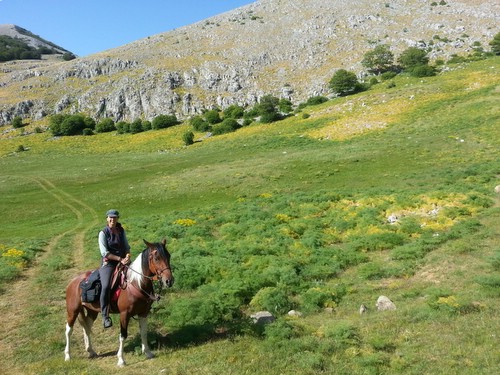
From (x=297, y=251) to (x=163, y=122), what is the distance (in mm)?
82654

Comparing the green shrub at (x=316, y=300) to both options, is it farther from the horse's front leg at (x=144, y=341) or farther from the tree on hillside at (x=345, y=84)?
the tree on hillside at (x=345, y=84)

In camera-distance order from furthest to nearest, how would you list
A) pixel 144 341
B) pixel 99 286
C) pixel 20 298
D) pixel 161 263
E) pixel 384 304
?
pixel 20 298 < pixel 384 304 < pixel 99 286 < pixel 144 341 < pixel 161 263

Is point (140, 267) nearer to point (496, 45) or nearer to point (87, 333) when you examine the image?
point (87, 333)

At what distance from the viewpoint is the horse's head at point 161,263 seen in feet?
32.3

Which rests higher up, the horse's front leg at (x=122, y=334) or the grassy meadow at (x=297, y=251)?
the horse's front leg at (x=122, y=334)

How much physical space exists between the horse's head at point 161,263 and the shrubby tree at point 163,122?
89.9 metres

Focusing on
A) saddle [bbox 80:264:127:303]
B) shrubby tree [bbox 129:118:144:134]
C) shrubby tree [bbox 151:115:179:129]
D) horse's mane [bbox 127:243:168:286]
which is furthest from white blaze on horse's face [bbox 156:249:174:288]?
shrubby tree [bbox 129:118:144:134]

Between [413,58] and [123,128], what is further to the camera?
[413,58]

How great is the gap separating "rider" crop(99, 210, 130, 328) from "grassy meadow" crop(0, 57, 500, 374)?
1.71m

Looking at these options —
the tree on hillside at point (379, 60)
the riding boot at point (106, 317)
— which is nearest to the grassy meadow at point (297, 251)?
the riding boot at point (106, 317)

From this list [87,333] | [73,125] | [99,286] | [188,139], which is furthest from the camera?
[73,125]

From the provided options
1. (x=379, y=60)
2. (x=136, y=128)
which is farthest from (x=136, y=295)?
(x=379, y=60)

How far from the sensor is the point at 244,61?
123688 mm

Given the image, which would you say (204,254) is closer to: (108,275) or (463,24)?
(108,275)
